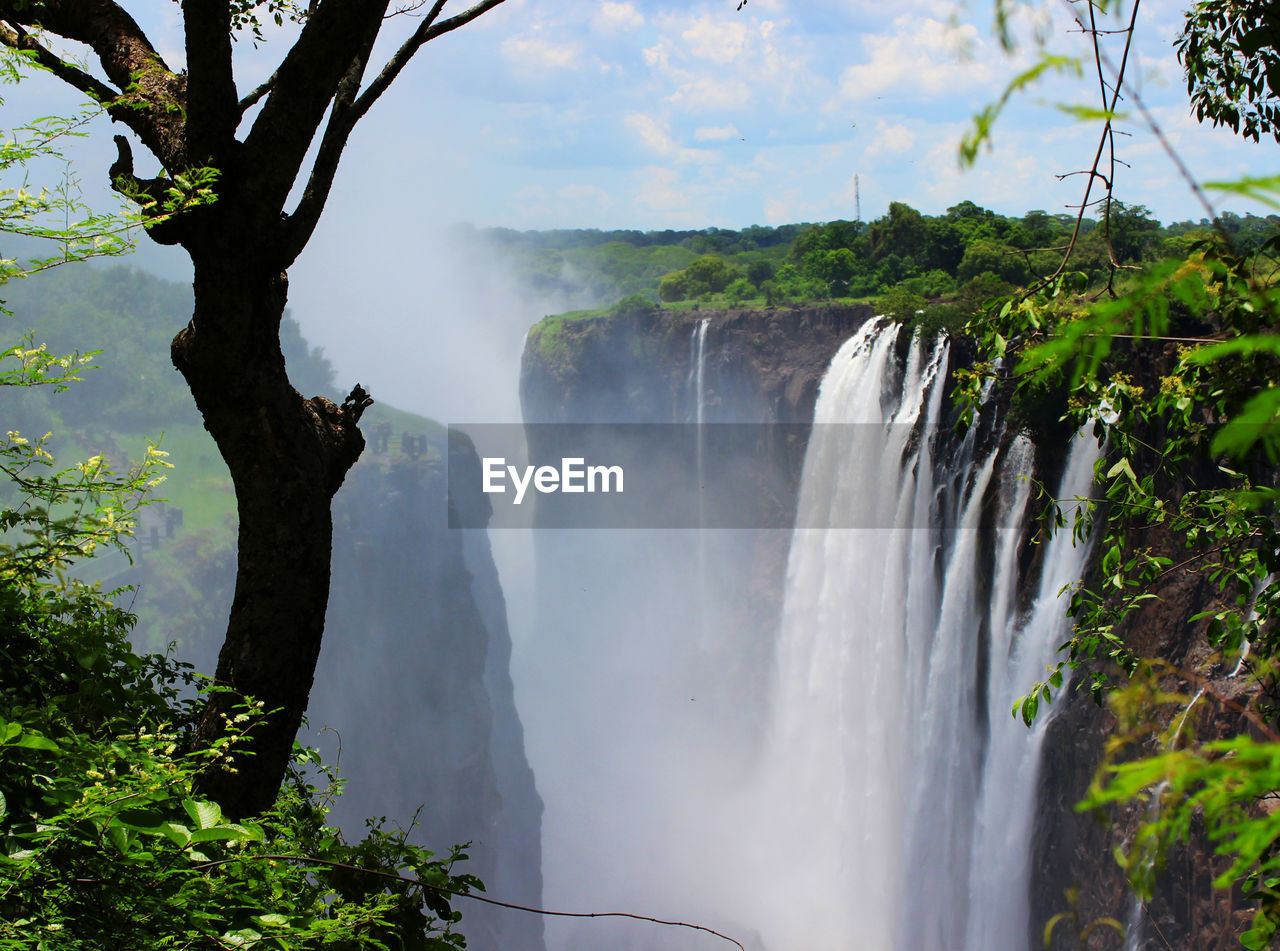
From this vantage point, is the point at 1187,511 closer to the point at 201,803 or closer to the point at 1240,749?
the point at 1240,749

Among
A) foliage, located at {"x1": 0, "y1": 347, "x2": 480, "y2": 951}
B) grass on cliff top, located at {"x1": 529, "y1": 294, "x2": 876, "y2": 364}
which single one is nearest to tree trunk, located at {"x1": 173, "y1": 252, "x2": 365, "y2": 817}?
foliage, located at {"x1": 0, "y1": 347, "x2": 480, "y2": 951}

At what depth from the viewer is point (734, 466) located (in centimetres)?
2584

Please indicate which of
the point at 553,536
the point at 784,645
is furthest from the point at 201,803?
the point at 553,536

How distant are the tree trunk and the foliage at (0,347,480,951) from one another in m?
0.13

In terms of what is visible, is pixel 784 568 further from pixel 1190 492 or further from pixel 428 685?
pixel 428 685

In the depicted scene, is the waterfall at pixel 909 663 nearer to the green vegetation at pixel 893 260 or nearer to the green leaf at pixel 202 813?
the green vegetation at pixel 893 260

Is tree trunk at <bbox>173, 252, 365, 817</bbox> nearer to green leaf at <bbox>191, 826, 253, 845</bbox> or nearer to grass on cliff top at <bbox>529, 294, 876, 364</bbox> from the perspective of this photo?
green leaf at <bbox>191, 826, 253, 845</bbox>

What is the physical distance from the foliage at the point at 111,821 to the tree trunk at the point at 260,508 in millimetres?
126

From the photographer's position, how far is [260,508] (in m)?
2.30

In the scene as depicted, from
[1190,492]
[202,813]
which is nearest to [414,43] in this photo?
[202,813]

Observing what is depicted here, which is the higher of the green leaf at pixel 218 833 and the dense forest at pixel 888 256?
the dense forest at pixel 888 256

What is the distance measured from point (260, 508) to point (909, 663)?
13272mm

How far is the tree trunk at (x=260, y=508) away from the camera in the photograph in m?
2.21

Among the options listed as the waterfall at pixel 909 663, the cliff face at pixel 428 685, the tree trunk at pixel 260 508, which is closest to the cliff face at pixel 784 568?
the waterfall at pixel 909 663
